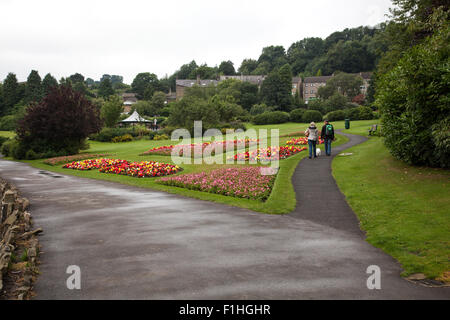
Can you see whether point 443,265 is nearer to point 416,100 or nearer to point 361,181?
point 361,181

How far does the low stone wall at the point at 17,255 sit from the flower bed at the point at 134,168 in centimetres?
866

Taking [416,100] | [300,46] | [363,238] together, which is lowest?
[363,238]

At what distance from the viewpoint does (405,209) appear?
9.52 metres

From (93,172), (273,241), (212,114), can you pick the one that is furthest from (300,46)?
(273,241)

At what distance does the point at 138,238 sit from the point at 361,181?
921 centimetres

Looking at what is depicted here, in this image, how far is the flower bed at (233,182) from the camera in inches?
498

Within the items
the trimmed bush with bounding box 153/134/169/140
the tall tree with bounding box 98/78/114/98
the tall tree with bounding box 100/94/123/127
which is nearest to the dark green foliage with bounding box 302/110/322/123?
the trimmed bush with bounding box 153/134/169/140

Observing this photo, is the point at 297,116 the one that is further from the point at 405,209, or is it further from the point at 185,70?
the point at 185,70

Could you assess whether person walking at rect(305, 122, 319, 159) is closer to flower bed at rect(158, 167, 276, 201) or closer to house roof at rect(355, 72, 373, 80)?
flower bed at rect(158, 167, 276, 201)

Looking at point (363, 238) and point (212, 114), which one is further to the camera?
point (212, 114)

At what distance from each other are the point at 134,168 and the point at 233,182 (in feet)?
24.9

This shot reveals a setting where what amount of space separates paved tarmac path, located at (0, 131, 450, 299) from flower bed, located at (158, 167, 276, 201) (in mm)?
1410

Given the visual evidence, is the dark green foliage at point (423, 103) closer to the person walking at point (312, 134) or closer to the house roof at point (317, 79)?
the person walking at point (312, 134)

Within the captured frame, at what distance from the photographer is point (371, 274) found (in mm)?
5703
